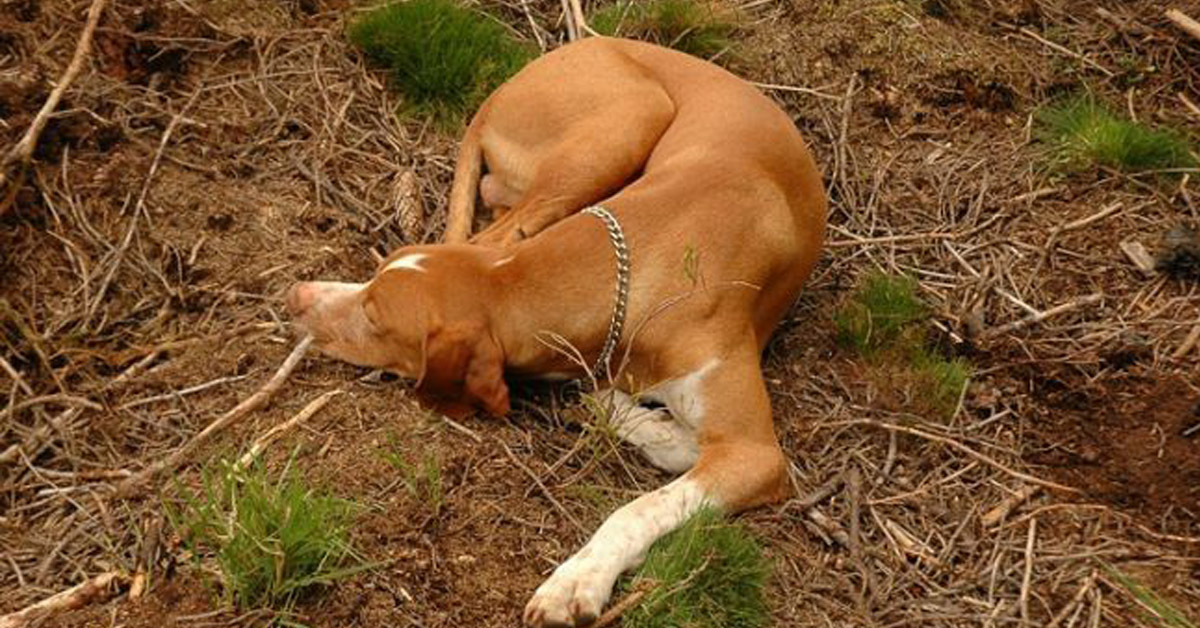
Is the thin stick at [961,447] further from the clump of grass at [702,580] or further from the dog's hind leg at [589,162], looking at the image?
the dog's hind leg at [589,162]

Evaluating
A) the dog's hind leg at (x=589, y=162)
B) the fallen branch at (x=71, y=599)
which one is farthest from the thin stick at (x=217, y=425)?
the dog's hind leg at (x=589, y=162)

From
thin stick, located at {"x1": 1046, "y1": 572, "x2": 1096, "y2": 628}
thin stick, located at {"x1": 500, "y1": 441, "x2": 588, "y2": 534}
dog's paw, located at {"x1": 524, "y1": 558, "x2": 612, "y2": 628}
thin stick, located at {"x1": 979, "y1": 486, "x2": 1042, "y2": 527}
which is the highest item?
dog's paw, located at {"x1": 524, "y1": 558, "x2": 612, "y2": 628}

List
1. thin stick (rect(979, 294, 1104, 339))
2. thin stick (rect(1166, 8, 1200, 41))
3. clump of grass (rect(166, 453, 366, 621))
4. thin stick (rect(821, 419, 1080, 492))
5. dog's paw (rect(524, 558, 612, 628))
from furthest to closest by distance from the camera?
thin stick (rect(1166, 8, 1200, 41)) → thin stick (rect(979, 294, 1104, 339)) → thin stick (rect(821, 419, 1080, 492)) → dog's paw (rect(524, 558, 612, 628)) → clump of grass (rect(166, 453, 366, 621))

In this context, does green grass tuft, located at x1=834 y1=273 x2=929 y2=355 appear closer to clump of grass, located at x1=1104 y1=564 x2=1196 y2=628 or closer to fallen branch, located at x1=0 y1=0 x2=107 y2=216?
clump of grass, located at x1=1104 y1=564 x2=1196 y2=628

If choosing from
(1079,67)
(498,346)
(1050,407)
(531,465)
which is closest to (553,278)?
(498,346)

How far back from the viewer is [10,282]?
4578mm

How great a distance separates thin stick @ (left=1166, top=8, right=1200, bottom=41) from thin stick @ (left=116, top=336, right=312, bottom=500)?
415cm

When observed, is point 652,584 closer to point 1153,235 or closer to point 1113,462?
point 1113,462

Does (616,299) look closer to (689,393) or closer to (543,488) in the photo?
(689,393)

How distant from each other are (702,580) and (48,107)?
110 inches

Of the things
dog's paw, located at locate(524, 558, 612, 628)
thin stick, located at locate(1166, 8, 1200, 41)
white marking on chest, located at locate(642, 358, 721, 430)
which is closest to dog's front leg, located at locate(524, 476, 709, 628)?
dog's paw, located at locate(524, 558, 612, 628)

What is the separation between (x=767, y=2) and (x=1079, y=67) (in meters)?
1.39

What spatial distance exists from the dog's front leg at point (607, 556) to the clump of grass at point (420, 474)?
Answer: 408mm

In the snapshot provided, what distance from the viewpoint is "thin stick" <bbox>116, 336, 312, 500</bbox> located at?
397 cm
